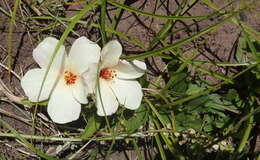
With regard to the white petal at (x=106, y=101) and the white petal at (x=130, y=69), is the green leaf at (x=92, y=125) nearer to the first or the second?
the white petal at (x=106, y=101)

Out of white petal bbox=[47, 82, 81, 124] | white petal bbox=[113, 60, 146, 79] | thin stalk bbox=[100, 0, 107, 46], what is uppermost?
thin stalk bbox=[100, 0, 107, 46]

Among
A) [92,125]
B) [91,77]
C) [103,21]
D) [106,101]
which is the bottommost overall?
[92,125]

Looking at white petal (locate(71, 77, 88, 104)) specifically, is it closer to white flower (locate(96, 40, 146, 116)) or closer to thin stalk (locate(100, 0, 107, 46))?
white flower (locate(96, 40, 146, 116))

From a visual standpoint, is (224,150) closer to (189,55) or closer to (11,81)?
(189,55)

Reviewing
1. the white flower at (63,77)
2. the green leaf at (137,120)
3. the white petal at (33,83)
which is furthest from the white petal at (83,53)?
the green leaf at (137,120)

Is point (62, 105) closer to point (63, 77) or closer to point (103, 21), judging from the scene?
point (63, 77)

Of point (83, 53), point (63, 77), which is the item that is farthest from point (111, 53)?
point (63, 77)

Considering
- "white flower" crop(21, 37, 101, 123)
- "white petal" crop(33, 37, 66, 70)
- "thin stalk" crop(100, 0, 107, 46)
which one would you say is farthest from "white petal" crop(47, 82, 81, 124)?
"thin stalk" crop(100, 0, 107, 46)
